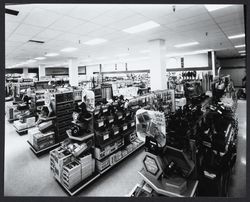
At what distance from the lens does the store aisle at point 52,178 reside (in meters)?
2.78

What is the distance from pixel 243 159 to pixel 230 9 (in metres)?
3.54

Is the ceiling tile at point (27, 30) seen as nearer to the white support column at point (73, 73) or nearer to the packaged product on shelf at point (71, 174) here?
the packaged product on shelf at point (71, 174)

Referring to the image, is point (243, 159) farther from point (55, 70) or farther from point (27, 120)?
point (55, 70)

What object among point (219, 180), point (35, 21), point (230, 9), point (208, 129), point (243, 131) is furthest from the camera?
point (243, 131)

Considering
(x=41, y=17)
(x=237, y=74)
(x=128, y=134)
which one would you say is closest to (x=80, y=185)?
Answer: (x=128, y=134)

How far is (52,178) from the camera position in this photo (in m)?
3.16

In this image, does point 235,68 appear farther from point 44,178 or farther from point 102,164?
point 44,178

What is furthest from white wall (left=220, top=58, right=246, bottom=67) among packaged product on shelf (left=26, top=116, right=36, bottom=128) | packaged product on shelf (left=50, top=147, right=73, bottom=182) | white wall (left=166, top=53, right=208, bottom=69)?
packaged product on shelf (left=50, top=147, right=73, bottom=182)

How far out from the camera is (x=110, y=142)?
319 cm

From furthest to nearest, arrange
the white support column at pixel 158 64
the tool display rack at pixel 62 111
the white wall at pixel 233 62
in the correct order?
the white wall at pixel 233 62 < the white support column at pixel 158 64 < the tool display rack at pixel 62 111

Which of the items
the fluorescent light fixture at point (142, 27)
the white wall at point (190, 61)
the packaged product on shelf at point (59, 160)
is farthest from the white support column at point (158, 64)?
the white wall at point (190, 61)

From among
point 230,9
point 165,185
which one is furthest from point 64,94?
point 230,9

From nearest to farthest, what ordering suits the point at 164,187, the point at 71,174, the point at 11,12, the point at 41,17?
1. the point at 164,187
2. the point at 71,174
3. the point at 11,12
4. the point at 41,17

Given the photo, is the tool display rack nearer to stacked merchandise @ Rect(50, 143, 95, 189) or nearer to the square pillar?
stacked merchandise @ Rect(50, 143, 95, 189)
